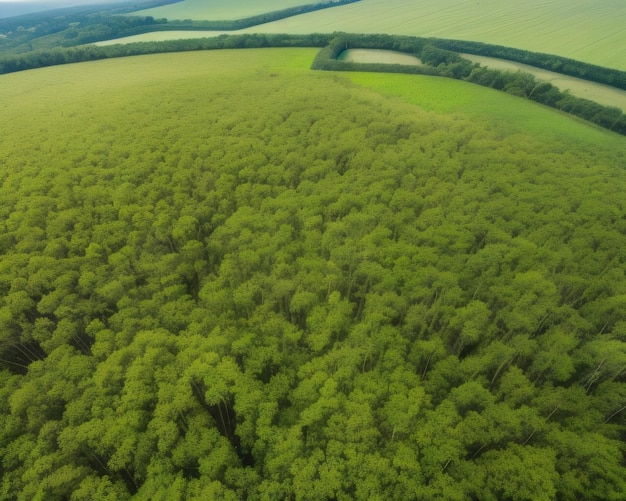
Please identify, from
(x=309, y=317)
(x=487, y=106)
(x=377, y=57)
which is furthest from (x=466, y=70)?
(x=309, y=317)

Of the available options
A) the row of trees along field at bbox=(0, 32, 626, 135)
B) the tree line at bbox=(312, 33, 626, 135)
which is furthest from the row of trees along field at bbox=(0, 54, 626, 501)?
the row of trees along field at bbox=(0, 32, 626, 135)

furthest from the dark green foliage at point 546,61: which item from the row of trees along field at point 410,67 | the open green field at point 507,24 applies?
the open green field at point 507,24

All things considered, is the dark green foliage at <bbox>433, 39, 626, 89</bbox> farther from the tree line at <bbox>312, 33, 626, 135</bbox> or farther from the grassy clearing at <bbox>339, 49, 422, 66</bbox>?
the grassy clearing at <bbox>339, 49, 422, 66</bbox>

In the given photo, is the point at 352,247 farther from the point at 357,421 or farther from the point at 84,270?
the point at 84,270

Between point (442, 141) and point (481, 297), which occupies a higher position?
point (442, 141)

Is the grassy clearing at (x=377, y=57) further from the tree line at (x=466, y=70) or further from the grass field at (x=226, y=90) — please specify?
the grass field at (x=226, y=90)

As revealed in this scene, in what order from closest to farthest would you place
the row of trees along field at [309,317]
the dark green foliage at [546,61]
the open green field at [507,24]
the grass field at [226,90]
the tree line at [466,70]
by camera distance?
the row of trees along field at [309,317], the grass field at [226,90], the tree line at [466,70], the dark green foliage at [546,61], the open green field at [507,24]

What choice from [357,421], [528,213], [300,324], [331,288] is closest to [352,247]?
[331,288]
